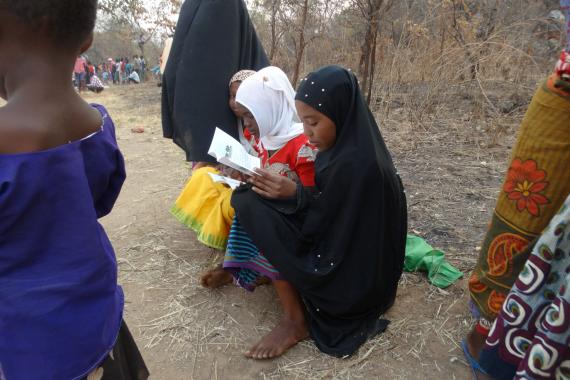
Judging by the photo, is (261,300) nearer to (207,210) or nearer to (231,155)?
(207,210)

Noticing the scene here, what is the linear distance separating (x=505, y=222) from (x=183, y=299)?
5.76 feet

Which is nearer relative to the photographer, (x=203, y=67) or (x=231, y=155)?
(x=231, y=155)

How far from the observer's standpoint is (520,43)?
5.02m

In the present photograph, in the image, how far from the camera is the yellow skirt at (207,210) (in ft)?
7.70

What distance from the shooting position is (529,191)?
151 cm

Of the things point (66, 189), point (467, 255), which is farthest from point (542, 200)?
point (66, 189)

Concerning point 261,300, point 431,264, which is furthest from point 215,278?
point 431,264

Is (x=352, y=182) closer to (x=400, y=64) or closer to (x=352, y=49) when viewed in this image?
(x=400, y=64)

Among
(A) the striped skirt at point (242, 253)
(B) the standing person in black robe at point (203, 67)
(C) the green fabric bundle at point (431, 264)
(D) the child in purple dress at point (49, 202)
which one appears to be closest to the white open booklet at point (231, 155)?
(A) the striped skirt at point (242, 253)

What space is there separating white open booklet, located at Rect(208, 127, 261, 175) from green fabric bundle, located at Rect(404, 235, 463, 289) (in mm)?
1133

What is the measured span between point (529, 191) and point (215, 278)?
171 centimetres

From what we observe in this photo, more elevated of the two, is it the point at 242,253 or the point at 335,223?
the point at 335,223

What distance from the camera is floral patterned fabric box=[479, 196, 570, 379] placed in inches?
44.6

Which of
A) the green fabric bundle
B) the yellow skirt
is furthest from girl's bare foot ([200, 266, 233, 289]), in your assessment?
the green fabric bundle
